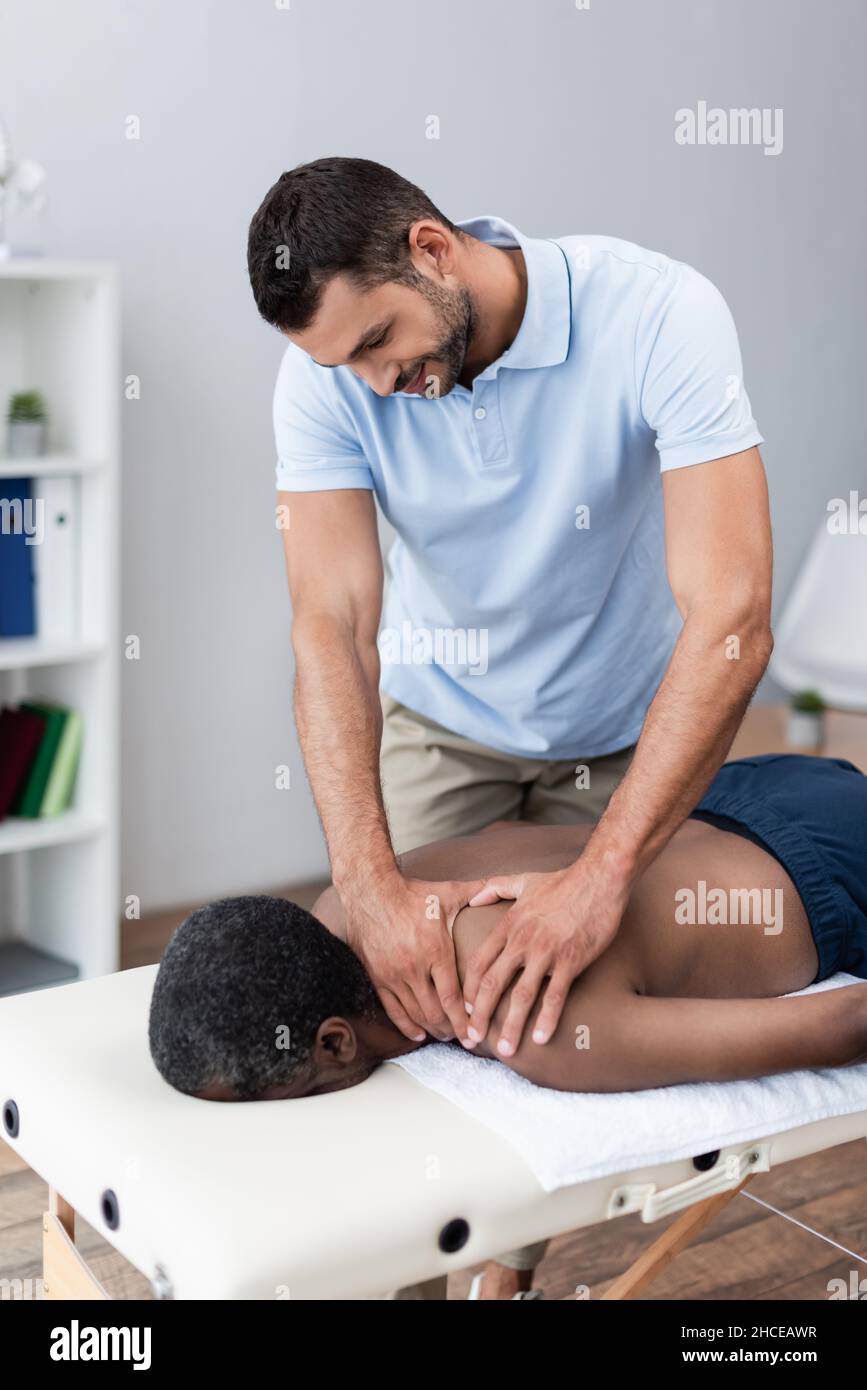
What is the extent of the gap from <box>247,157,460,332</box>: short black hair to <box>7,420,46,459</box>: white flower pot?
1408mm

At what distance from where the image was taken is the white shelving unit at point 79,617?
274cm

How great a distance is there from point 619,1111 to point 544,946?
0.15m

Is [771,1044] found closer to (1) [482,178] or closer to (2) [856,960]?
(2) [856,960]

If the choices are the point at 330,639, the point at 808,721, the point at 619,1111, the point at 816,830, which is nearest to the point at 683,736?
the point at 816,830

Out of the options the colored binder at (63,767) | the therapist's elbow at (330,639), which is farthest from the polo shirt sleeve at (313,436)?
the colored binder at (63,767)

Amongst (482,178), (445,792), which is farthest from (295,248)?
(482,178)

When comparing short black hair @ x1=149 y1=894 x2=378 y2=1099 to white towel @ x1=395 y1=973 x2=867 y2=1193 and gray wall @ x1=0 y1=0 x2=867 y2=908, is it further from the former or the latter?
gray wall @ x1=0 y1=0 x2=867 y2=908

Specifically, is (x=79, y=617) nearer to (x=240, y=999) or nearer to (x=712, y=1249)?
(x=712, y=1249)

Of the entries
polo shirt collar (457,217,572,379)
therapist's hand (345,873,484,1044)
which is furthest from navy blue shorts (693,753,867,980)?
polo shirt collar (457,217,572,379)

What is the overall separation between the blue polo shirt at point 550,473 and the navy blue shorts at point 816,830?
0.81ft

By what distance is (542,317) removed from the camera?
5.37ft
